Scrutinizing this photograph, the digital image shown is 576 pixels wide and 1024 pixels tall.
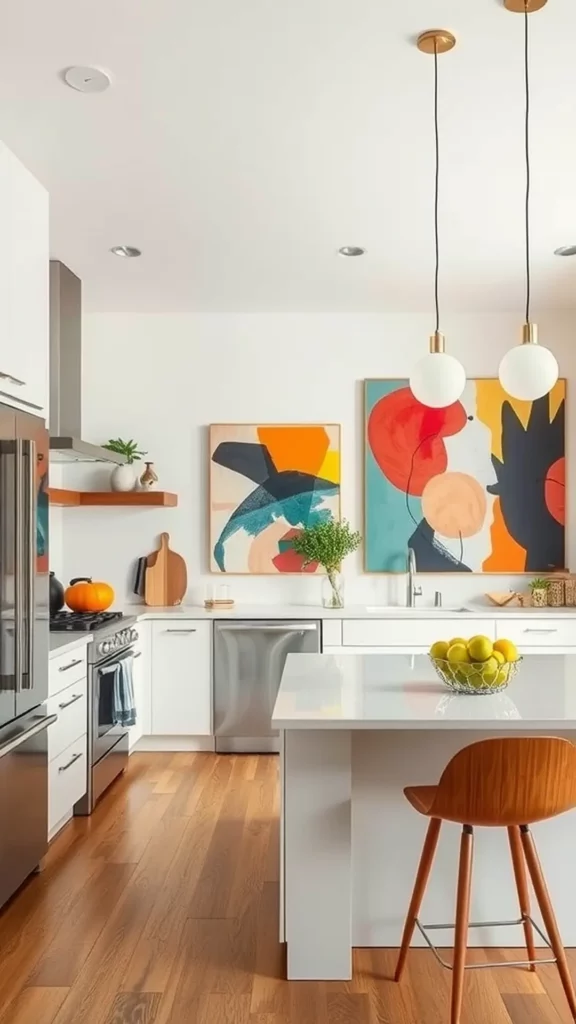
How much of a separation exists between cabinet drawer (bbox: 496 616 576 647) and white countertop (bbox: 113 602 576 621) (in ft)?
0.12

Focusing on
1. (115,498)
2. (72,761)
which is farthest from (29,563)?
(115,498)

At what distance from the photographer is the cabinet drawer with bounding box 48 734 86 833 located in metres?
3.61

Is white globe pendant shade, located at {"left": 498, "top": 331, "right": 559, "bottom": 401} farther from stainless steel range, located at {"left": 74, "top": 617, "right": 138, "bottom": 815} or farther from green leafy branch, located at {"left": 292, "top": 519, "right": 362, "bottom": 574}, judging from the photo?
green leafy branch, located at {"left": 292, "top": 519, "right": 362, "bottom": 574}

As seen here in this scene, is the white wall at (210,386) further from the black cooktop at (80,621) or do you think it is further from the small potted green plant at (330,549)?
the black cooktop at (80,621)

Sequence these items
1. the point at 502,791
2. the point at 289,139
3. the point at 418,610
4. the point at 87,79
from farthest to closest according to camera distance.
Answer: the point at 418,610 < the point at 289,139 < the point at 87,79 < the point at 502,791

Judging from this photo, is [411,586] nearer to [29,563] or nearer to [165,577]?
[165,577]

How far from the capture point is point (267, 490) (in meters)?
5.70

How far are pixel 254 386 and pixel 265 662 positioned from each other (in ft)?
5.84

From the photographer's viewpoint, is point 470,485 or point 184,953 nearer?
point 184,953

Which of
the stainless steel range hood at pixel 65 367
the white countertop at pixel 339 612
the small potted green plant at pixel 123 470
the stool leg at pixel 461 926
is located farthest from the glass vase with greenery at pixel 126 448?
the stool leg at pixel 461 926

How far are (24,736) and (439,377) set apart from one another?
6.02 feet

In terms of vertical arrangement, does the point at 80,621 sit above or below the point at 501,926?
above

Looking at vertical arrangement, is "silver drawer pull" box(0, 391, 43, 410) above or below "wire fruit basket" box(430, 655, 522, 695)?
above

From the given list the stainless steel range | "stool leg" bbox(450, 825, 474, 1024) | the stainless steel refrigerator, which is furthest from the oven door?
"stool leg" bbox(450, 825, 474, 1024)
